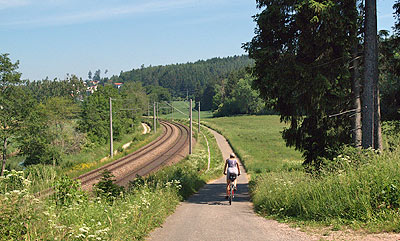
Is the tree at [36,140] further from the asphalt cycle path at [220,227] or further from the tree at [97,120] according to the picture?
the asphalt cycle path at [220,227]

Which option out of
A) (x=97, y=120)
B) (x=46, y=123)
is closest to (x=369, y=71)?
(x=46, y=123)

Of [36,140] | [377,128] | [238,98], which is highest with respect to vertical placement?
[238,98]

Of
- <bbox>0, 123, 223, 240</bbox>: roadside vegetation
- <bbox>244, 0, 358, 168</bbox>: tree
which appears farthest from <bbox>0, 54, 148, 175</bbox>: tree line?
<bbox>0, 123, 223, 240</bbox>: roadside vegetation

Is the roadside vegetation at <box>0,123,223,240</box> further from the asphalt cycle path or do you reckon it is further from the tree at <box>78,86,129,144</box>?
the tree at <box>78,86,129,144</box>

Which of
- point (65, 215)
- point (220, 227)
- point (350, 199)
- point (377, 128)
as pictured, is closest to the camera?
point (65, 215)

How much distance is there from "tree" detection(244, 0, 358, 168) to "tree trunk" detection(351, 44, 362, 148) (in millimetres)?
284

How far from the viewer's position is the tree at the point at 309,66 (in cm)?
1371

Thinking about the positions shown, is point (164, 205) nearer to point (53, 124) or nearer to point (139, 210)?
point (139, 210)

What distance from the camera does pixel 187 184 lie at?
53.2 feet

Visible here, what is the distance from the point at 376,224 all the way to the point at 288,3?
1013 centimetres

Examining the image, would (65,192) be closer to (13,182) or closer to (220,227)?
(13,182)

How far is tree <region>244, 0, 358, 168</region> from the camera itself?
45.0 ft

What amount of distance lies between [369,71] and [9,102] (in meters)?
34.2

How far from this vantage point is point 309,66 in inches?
560
